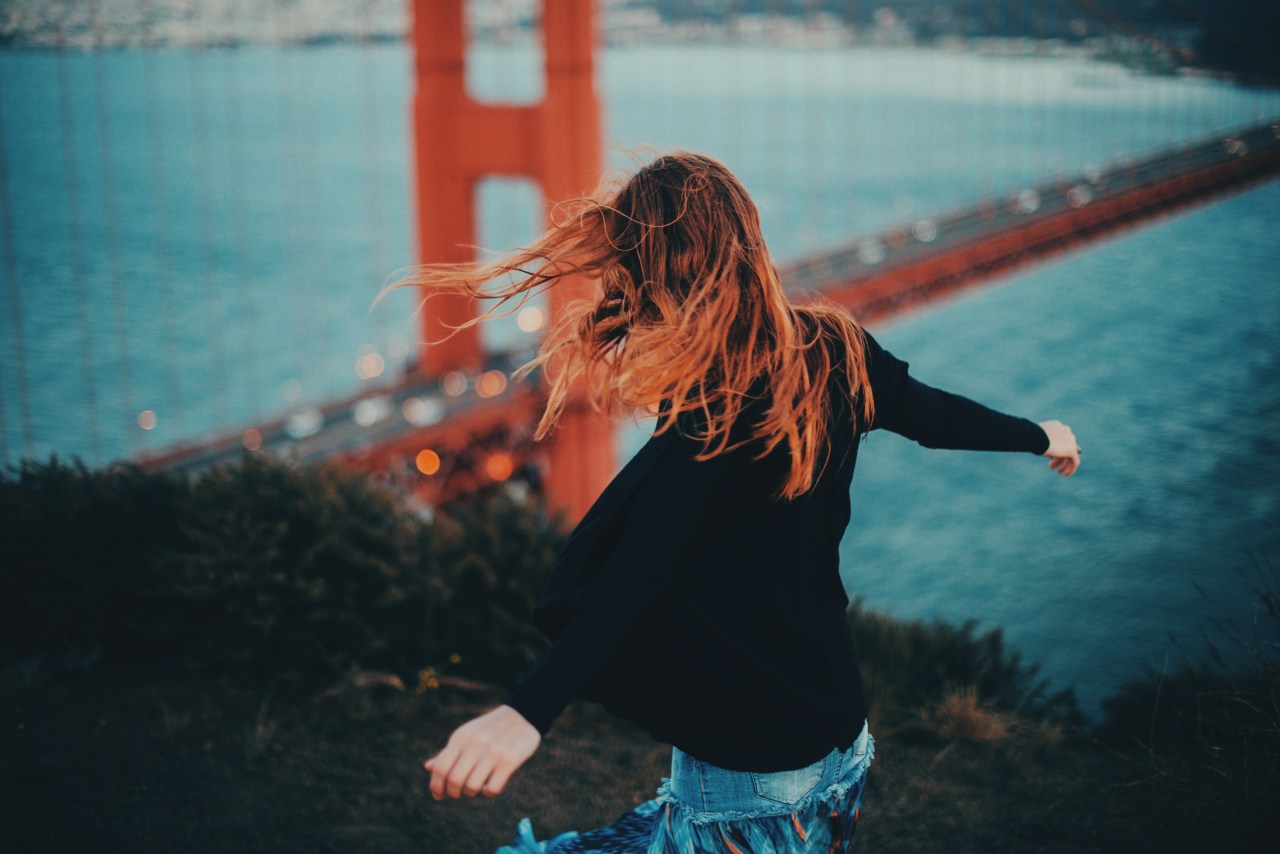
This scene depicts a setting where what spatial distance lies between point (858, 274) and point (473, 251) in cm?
737

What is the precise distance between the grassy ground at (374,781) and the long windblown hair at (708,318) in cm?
184

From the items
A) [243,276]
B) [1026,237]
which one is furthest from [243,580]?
[243,276]

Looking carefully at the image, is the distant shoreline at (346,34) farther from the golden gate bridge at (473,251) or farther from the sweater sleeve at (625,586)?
the sweater sleeve at (625,586)

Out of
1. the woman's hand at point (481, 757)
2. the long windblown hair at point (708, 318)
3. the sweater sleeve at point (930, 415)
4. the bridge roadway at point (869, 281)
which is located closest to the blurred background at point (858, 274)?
the bridge roadway at point (869, 281)

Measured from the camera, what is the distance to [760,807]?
1.52 metres

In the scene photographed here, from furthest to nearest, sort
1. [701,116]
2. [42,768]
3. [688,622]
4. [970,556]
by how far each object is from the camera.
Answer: [701,116]
[970,556]
[42,768]
[688,622]

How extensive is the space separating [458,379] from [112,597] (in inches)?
674

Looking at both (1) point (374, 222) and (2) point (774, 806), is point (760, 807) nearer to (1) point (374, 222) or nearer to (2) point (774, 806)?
(2) point (774, 806)

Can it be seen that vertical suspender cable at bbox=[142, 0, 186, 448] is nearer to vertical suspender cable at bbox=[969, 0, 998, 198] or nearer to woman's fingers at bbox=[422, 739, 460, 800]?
vertical suspender cable at bbox=[969, 0, 998, 198]

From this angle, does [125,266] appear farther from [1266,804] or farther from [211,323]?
[1266,804]

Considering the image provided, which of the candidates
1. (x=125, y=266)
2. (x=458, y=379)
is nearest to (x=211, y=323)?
(x=125, y=266)

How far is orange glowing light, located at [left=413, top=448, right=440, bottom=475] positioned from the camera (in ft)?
54.7

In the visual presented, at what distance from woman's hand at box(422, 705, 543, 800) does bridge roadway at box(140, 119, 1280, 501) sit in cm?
1363

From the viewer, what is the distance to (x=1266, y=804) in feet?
8.71
